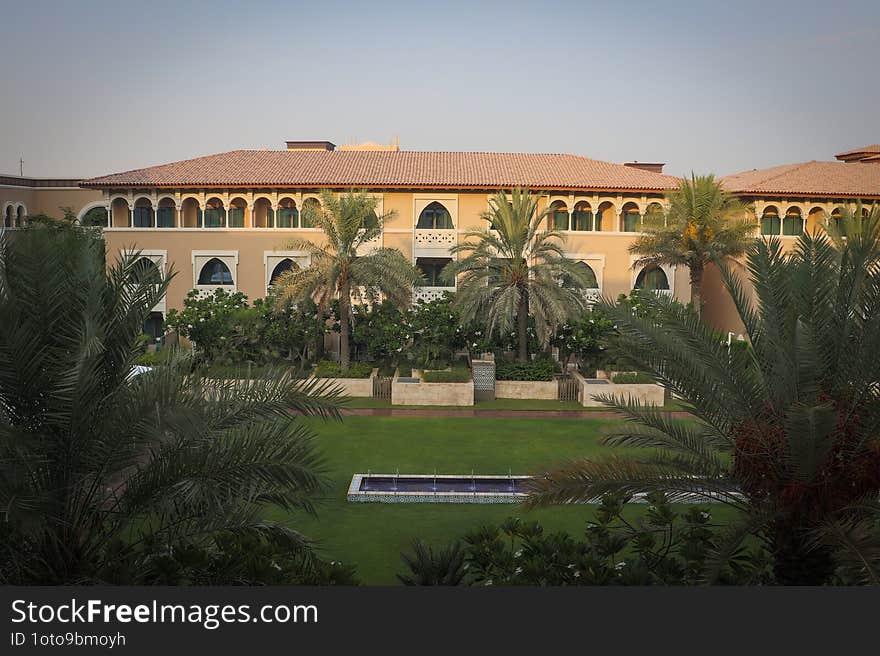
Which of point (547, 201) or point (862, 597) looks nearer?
point (862, 597)

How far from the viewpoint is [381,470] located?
15.8 meters

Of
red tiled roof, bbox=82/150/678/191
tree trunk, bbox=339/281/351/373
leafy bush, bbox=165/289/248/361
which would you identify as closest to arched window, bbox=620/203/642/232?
red tiled roof, bbox=82/150/678/191

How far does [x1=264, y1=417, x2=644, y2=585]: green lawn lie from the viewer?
11.7m

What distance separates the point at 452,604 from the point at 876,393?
5612 millimetres

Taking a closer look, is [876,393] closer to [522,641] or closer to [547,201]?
[522,641]

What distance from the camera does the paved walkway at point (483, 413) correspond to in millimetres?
21234

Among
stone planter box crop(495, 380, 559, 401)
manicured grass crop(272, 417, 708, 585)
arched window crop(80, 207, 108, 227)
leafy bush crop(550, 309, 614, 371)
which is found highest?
arched window crop(80, 207, 108, 227)

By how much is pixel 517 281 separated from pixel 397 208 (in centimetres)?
1045

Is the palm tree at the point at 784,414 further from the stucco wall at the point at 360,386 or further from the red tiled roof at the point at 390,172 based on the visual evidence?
the red tiled roof at the point at 390,172

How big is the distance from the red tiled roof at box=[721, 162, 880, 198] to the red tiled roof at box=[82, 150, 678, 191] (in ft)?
12.8

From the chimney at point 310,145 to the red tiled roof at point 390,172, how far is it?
11.2 feet

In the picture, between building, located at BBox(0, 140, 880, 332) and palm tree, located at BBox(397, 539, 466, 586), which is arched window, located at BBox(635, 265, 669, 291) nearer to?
building, located at BBox(0, 140, 880, 332)

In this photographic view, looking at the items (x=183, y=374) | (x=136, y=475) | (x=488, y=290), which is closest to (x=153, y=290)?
(x=183, y=374)

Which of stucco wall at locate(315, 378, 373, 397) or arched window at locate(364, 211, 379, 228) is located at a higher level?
arched window at locate(364, 211, 379, 228)
